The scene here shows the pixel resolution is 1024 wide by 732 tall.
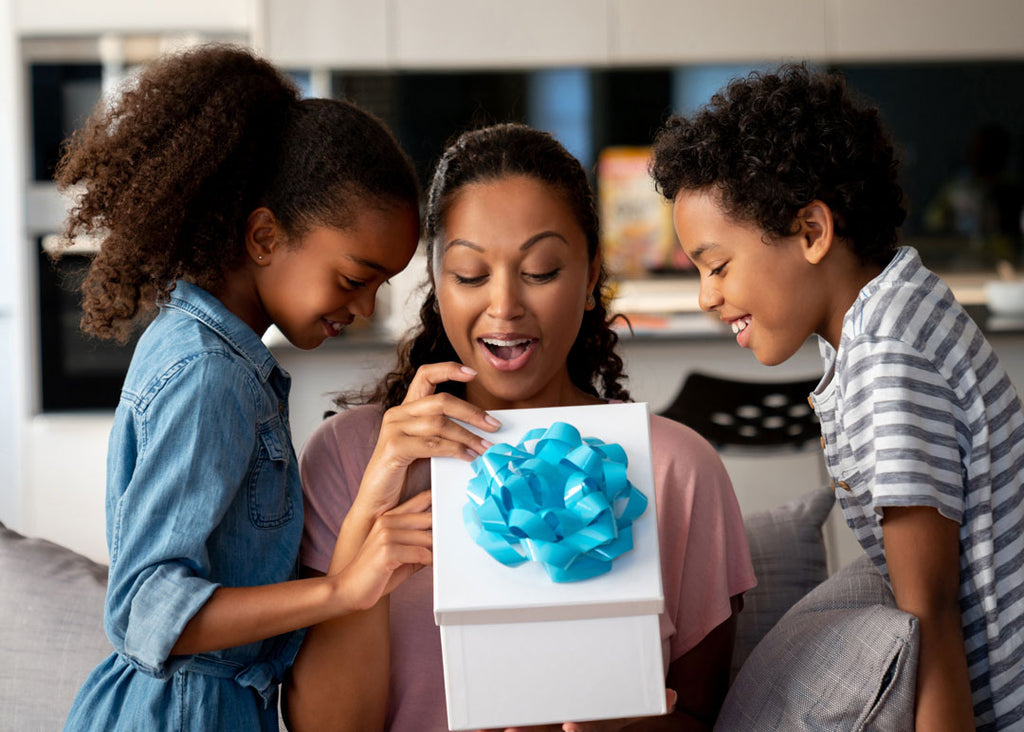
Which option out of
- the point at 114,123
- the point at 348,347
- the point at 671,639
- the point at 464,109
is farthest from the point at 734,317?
the point at 464,109

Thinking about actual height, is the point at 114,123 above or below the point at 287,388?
above

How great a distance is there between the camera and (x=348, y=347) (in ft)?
12.4

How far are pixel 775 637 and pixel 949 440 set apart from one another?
348mm

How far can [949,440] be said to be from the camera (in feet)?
4.09

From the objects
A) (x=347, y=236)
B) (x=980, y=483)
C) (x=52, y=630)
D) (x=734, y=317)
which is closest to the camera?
(x=980, y=483)

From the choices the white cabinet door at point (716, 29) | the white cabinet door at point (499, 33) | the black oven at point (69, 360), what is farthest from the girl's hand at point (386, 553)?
the white cabinet door at point (716, 29)

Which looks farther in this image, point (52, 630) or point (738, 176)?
point (52, 630)

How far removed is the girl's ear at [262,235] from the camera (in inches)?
55.0

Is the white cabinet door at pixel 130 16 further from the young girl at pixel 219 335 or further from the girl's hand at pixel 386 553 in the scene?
the girl's hand at pixel 386 553

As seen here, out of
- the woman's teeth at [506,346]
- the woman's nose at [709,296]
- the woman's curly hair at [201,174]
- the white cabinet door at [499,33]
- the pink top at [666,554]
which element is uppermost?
the white cabinet door at [499,33]

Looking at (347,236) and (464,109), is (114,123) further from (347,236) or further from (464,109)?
(464,109)

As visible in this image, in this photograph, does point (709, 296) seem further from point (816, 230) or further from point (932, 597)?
point (932, 597)

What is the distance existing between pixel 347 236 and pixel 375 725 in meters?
0.60

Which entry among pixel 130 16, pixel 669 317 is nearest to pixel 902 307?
pixel 669 317
